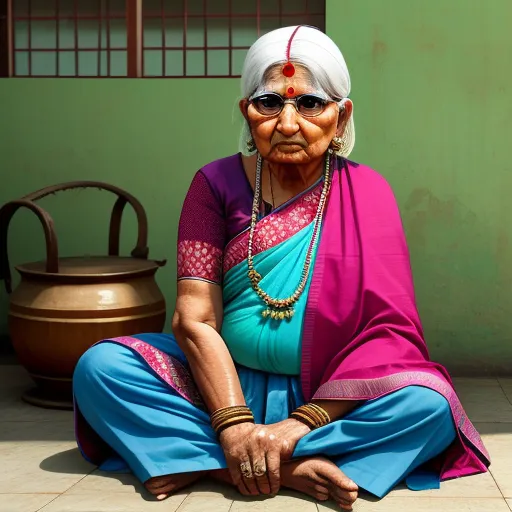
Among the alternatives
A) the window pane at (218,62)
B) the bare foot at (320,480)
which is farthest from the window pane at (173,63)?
the bare foot at (320,480)

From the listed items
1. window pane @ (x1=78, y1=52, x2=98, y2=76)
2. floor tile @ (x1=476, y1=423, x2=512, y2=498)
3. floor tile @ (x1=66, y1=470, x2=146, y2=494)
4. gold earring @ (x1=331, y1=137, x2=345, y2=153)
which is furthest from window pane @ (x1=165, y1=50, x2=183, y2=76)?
floor tile @ (x1=66, y1=470, x2=146, y2=494)

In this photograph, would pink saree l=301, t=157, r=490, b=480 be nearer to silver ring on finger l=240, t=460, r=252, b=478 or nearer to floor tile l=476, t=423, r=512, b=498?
floor tile l=476, t=423, r=512, b=498

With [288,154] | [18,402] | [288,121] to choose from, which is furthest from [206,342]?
[18,402]

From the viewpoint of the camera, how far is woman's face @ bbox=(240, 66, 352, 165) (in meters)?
3.71

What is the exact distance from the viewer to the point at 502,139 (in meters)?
5.46

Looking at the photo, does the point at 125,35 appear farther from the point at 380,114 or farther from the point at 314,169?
the point at 314,169

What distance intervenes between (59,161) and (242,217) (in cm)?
212

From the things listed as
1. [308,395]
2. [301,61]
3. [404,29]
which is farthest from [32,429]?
[404,29]

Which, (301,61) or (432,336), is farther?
(432,336)

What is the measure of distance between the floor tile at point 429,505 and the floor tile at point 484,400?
1.18 metres

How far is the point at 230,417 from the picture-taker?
3570 millimetres

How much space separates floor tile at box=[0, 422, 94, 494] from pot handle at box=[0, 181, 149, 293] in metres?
0.77

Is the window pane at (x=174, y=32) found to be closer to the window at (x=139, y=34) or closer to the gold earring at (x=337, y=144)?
the window at (x=139, y=34)

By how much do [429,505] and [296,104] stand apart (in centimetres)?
143
